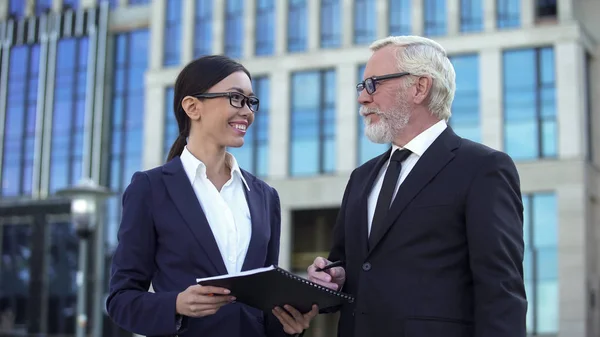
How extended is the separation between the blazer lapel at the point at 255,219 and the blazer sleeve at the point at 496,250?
106 centimetres

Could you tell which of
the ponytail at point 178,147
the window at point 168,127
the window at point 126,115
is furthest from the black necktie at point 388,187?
the window at point 126,115

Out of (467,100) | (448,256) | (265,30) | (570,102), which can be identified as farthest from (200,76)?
(265,30)

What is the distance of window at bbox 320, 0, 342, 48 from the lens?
4437 centimetres

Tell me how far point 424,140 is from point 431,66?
36 centimetres

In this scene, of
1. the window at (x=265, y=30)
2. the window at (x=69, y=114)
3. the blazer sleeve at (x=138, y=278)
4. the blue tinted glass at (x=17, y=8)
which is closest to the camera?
the blazer sleeve at (x=138, y=278)

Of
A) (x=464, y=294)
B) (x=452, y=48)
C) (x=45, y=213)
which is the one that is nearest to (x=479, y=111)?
(x=452, y=48)

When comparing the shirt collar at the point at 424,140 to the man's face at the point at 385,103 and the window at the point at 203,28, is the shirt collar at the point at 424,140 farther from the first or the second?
the window at the point at 203,28

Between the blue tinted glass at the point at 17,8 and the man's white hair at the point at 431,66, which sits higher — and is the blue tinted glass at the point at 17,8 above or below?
above

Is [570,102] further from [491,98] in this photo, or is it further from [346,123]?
[346,123]

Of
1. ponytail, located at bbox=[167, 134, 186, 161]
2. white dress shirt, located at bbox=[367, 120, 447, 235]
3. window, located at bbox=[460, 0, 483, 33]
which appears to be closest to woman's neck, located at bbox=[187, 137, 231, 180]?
ponytail, located at bbox=[167, 134, 186, 161]

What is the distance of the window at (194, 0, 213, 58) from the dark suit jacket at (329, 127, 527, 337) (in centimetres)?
4318

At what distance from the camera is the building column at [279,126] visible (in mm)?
44250

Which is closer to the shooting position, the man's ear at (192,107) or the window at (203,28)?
the man's ear at (192,107)

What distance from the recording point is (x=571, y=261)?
38875 mm
